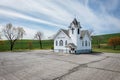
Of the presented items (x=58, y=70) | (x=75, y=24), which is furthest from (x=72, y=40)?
(x=58, y=70)

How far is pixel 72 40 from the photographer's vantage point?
38.6m

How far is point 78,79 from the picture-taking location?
431 inches

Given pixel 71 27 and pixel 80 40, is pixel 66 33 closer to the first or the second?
pixel 71 27

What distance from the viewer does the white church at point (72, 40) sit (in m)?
37.8

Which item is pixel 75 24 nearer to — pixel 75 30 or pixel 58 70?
pixel 75 30

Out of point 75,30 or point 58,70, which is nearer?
point 58,70

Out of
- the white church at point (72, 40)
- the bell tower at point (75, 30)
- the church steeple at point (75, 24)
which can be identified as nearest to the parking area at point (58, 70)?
the white church at point (72, 40)

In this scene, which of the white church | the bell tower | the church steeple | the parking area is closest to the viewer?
the parking area

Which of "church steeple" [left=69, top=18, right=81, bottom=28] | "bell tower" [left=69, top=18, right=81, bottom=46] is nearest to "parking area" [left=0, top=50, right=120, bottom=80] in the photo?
"bell tower" [left=69, top=18, right=81, bottom=46]

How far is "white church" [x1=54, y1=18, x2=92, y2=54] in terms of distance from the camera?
37.8 meters

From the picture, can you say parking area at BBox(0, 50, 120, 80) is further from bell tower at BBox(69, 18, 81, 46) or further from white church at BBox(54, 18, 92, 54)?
bell tower at BBox(69, 18, 81, 46)

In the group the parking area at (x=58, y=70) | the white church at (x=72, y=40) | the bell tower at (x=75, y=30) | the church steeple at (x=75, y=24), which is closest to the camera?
the parking area at (x=58, y=70)

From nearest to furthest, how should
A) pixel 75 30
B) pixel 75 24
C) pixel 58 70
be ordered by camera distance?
pixel 58 70, pixel 75 30, pixel 75 24

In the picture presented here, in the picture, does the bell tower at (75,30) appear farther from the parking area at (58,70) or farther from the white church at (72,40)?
the parking area at (58,70)
